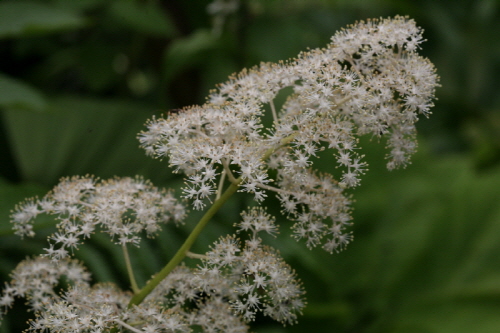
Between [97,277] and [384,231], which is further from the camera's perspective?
[384,231]

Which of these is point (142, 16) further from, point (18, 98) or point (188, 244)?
point (188, 244)

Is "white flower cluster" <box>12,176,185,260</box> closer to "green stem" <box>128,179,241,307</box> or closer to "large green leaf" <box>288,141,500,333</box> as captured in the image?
A: "green stem" <box>128,179,241,307</box>

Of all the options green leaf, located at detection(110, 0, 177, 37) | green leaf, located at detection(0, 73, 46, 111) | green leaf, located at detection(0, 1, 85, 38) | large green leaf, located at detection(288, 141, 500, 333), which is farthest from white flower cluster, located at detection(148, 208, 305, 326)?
large green leaf, located at detection(288, 141, 500, 333)

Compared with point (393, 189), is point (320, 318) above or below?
below

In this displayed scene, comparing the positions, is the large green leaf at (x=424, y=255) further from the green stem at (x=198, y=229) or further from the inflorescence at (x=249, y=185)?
the green stem at (x=198, y=229)

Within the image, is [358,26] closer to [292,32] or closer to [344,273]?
[292,32]

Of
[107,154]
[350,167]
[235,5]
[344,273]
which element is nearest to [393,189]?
[344,273]

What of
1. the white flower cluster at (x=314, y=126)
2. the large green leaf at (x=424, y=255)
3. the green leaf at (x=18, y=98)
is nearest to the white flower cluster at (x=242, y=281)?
the white flower cluster at (x=314, y=126)

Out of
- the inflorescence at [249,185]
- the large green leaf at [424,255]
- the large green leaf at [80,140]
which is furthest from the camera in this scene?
the large green leaf at [424,255]

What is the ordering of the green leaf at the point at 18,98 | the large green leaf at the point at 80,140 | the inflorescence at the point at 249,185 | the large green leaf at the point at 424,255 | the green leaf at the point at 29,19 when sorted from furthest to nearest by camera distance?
the large green leaf at the point at 424,255, the large green leaf at the point at 80,140, the green leaf at the point at 29,19, the green leaf at the point at 18,98, the inflorescence at the point at 249,185
